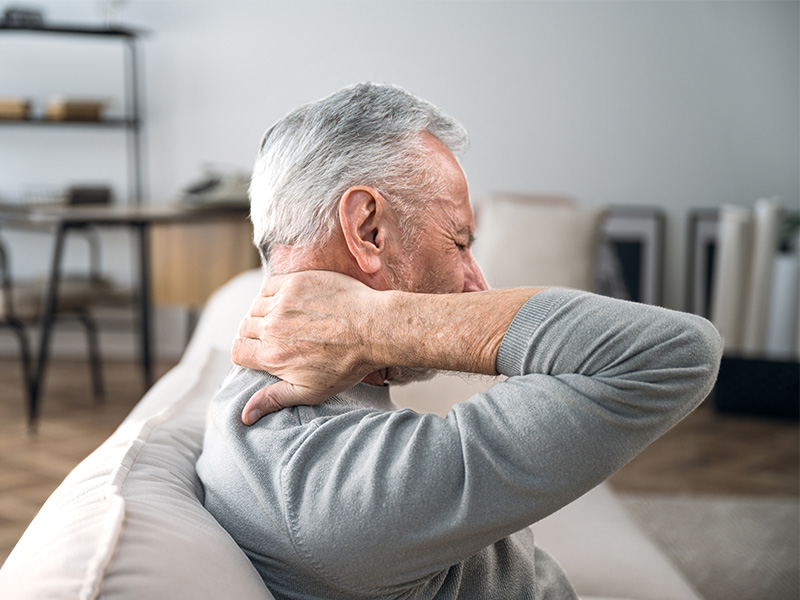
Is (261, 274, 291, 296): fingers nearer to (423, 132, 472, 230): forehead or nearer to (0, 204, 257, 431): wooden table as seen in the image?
(423, 132, 472, 230): forehead

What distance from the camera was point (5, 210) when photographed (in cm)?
347

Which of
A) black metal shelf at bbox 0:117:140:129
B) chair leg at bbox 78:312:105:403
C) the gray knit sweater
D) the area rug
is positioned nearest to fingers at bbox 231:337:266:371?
the gray knit sweater

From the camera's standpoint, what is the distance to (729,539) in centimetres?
246

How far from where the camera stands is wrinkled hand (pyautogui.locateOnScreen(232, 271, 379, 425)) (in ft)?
2.47

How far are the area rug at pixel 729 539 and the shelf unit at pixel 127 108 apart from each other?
3.21 meters

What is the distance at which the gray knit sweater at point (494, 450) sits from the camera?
25.8 inches

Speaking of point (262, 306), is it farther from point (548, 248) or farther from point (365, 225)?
point (548, 248)

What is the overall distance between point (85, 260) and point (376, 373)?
163 inches

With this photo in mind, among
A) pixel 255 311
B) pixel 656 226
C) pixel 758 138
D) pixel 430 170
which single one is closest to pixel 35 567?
pixel 255 311

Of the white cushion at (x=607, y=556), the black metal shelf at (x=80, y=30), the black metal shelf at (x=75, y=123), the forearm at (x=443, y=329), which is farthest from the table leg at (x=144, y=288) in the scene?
the forearm at (x=443, y=329)

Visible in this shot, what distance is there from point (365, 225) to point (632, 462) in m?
2.56

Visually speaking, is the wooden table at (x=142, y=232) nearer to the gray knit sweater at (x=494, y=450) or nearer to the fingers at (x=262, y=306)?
the fingers at (x=262, y=306)

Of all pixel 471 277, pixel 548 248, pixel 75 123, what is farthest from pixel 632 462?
pixel 75 123

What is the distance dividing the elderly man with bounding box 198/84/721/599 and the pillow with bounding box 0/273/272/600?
0.04 m
